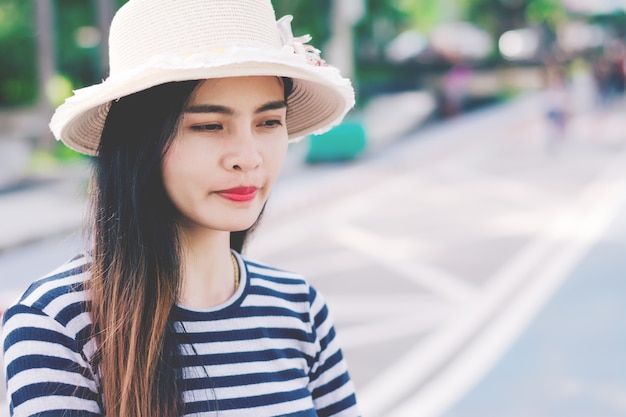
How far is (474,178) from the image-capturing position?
15.0 m

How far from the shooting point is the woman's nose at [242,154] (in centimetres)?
159

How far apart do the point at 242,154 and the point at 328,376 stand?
0.50 m

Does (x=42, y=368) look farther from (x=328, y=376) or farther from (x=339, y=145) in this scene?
Result: (x=339, y=145)

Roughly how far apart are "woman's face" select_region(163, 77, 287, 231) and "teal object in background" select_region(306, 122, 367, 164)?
14352mm

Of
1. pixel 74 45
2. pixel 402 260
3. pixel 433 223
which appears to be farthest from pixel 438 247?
pixel 74 45

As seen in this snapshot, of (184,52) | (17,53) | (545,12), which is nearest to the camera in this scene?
(184,52)

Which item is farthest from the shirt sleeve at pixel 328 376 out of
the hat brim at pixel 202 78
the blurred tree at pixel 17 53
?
the blurred tree at pixel 17 53

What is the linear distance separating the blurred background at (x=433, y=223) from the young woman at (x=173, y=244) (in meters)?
0.36

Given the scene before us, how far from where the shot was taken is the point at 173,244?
5.42 feet

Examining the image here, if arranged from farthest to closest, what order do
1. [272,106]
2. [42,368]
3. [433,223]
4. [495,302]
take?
[433,223]
[495,302]
[272,106]
[42,368]

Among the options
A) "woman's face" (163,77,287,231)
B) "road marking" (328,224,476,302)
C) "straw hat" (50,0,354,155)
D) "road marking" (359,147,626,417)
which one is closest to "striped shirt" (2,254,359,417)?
"woman's face" (163,77,287,231)

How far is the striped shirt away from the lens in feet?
4.69

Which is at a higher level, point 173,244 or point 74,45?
point 74,45

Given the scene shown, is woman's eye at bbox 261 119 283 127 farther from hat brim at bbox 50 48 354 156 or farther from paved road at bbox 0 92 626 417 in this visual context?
paved road at bbox 0 92 626 417
